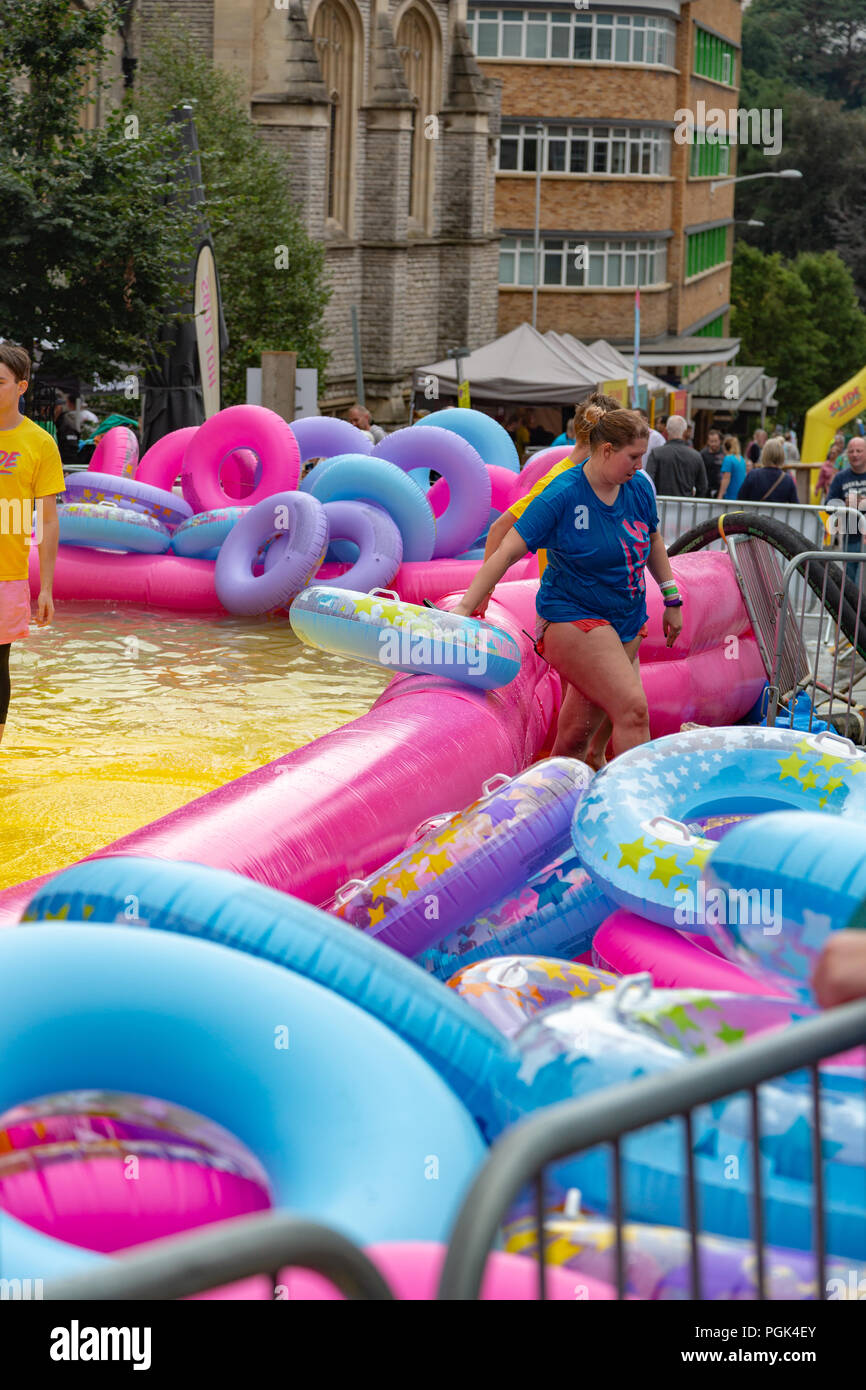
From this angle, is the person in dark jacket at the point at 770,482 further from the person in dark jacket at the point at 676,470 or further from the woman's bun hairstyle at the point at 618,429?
the woman's bun hairstyle at the point at 618,429

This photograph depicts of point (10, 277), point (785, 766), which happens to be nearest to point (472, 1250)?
point (785, 766)

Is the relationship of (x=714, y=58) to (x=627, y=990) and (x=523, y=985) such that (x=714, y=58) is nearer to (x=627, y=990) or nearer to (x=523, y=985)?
(x=523, y=985)

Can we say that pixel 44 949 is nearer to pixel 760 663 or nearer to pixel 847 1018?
pixel 847 1018

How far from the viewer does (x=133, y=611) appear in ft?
37.2

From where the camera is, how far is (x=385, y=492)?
11.0 metres

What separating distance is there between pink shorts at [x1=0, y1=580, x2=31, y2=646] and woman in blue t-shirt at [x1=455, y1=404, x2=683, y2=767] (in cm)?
175

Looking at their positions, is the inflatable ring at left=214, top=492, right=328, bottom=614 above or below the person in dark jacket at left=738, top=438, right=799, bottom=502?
below

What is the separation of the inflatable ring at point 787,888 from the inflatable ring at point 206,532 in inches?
314

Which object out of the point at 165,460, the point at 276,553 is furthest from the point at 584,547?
the point at 165,460

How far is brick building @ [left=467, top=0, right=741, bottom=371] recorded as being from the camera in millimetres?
47562

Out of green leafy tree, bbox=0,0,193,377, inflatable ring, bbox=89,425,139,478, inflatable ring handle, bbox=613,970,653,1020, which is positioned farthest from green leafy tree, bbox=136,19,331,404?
inflatable ring handle, bbox=613,970,653,1020

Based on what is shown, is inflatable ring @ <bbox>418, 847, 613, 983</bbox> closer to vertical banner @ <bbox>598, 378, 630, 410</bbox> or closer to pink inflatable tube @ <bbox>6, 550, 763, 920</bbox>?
pink inflatable tube @ <bbox>6, 550, 763, 920</bbox>

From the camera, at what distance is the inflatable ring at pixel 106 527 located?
1114cm

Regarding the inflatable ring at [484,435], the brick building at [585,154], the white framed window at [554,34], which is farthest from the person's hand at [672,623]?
Result: the white framed window at [554,34]
